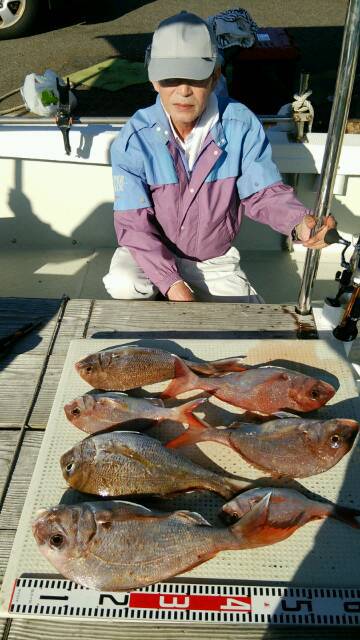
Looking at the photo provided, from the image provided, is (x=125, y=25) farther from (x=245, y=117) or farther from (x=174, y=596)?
(x=174, y=596)

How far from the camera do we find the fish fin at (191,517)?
1.65 metres

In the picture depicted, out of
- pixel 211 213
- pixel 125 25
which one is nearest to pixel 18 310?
pixel 211 213

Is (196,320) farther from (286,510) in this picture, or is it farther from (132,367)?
(286,510)

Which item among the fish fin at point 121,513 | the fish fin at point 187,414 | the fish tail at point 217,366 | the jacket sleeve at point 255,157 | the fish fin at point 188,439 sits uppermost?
the jacket sleeve at point 255,157

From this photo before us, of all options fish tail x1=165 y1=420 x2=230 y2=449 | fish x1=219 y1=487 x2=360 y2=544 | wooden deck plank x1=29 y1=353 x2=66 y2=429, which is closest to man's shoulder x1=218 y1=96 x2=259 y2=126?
wooden deck plank x1=29 y1=353 x2=66 y2=429

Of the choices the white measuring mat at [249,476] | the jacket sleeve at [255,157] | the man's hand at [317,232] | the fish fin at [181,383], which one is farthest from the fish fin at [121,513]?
the jacket sleeve at [255,157]

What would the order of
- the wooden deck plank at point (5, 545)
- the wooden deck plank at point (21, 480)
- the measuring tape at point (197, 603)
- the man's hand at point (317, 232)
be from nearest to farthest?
1. the measuring tape at point (197, 603)
2. the wooden deck plank at point (5, 545)
3. the wooden deck plank at point (21, 480)
4. the man's hand at point (317, 232)

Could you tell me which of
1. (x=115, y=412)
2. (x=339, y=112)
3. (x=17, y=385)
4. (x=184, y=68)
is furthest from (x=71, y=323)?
(x=339, y=112)

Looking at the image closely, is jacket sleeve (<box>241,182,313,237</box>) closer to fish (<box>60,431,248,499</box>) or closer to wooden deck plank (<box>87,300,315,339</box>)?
wooden deck plank (<box>87,300,315,339</box>)

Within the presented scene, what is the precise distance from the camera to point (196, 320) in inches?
101

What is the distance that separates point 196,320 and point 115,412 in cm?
74

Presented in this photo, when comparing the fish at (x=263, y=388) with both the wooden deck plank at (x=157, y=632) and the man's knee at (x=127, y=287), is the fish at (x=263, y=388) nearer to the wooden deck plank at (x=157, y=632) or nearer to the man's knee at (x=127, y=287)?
the wooden deck plank at (x=157, y=632)

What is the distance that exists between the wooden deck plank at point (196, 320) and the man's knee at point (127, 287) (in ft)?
1.07

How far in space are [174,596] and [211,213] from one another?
1882 mm
